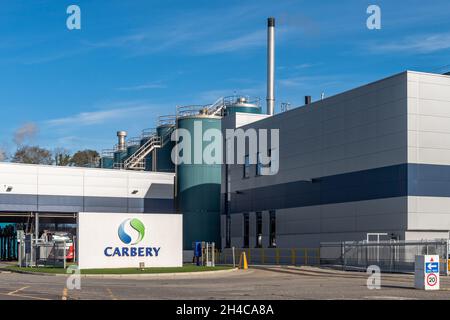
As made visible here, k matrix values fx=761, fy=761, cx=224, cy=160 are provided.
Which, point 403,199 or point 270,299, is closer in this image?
point 270,299

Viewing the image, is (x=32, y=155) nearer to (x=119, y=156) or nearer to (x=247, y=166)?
(x=119, y=156)

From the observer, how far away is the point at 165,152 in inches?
3127

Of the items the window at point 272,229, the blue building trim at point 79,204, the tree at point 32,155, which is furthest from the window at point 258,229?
the tree at point 32,155

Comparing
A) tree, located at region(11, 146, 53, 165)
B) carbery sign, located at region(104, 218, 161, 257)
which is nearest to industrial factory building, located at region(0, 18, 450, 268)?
carbery sign, located at region(104, 218, 161, 257)

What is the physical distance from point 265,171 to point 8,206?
73.5ft

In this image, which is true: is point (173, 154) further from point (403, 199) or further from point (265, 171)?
point (403, 199)

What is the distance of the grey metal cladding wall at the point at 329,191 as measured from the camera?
47.2 metres

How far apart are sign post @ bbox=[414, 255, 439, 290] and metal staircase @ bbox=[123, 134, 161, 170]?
55.5 metres

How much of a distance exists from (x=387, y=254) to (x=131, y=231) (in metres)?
14.3

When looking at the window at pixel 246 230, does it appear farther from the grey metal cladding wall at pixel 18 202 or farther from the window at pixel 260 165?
the grey metal cladding wall at pixel 18 202

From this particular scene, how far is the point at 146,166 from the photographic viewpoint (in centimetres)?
8394

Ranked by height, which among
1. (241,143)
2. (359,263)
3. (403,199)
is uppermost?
(241,143)

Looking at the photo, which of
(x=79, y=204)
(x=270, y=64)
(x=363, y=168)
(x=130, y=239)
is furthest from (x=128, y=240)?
(x=270, y=64)
